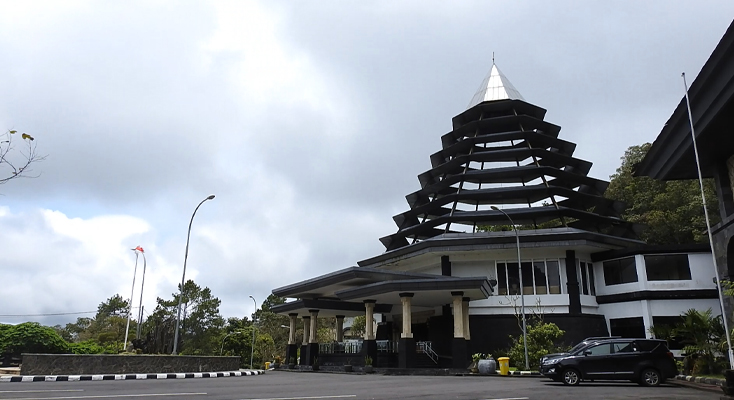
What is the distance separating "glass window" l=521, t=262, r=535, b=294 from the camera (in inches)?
1336

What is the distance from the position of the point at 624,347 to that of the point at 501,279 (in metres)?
16.2

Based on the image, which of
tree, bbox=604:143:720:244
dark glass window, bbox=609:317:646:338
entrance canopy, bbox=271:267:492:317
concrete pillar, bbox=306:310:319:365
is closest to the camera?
entrance canopy, bbox=271:267:492:317

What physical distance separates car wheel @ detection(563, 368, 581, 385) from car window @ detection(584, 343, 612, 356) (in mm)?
846

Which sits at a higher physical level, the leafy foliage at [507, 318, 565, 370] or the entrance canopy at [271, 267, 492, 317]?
the entrance canopy at [271, 267, 492, 317]

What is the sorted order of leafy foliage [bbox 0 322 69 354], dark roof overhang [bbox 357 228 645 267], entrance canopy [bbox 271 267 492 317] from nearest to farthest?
1. entrance canopy [bbox 271 267 492 317]
2. leafy foliage [bbox 0 322 69 354]
3. dark roof overhang [bbox 357 228 645 267]

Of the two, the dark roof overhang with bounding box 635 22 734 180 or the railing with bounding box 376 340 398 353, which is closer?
the dark roof overhang with bounding box 635 22 734 180

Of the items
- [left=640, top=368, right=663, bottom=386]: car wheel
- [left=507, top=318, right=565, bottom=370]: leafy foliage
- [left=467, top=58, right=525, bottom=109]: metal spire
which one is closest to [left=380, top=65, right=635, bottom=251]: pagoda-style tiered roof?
[left=467, top=58, right=525, bottom=109]: metal spire

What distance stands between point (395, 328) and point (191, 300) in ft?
174

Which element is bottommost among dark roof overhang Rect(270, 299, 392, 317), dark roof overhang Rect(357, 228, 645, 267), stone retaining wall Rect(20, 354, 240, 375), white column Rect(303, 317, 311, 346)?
stone retaining wall Rect(20, 354, 240, 375)

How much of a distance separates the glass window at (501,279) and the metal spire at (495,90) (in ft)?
50.9

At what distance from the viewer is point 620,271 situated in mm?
34156

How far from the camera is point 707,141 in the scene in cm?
1950

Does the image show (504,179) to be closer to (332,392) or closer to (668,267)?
(668,267)

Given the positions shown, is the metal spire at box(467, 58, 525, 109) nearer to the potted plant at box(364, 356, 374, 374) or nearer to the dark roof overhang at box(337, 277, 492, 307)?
the dark roof overhang at box(337, 277, 492, 307)
